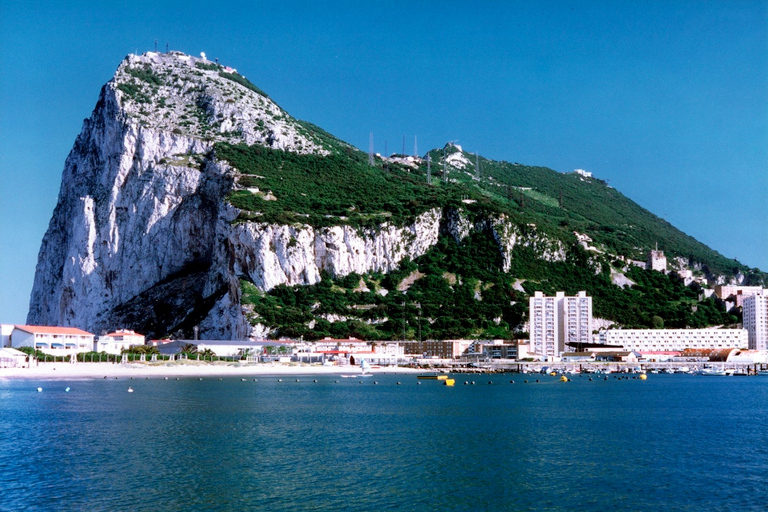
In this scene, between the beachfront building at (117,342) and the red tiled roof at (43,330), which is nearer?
the red tiled roof at (43,330)

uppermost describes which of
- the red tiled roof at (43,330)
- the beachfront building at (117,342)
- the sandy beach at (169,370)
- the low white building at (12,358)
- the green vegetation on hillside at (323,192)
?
the green vegetation on hillside at (323,192)

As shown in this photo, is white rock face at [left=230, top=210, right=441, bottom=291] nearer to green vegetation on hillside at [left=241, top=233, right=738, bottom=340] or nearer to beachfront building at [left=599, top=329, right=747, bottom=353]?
green vegetation on hillside at [left=241, top=233, right=738, bottom=340]

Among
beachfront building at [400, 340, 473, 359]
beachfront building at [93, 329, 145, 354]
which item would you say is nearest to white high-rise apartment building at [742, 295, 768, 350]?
beachfront building at [400, 340, 473, 359]

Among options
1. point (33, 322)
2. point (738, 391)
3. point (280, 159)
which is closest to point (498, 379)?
point (738, 391)

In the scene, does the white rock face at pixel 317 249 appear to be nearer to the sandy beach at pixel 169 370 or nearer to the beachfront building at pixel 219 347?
the beachfront building at pixel 219 347

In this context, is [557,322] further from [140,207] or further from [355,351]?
[140,207]

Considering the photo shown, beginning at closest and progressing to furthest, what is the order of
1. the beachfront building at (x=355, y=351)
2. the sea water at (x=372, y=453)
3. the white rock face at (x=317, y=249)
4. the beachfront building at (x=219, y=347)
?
1. the sea water at (x=372, y=453)
2. the beachfront building at (x=219, y=347)
3. the beachfront building at (x=355, y=351)
4. the white rock face at (x=317, y=249)

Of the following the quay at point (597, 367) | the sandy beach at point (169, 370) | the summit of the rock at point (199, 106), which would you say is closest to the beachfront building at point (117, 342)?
the sandy beach at point (169, 370)

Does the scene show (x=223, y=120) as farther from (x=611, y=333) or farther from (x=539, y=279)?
(x=611, y=333)
